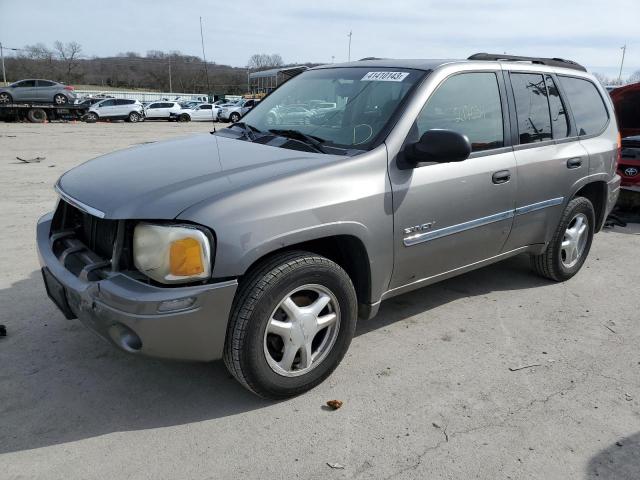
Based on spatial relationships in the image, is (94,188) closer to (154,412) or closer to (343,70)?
(154,412)

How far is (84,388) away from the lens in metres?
2.93

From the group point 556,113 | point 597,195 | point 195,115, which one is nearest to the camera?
point 556,113

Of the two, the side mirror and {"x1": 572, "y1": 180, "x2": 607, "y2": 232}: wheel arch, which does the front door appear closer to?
the side mirror

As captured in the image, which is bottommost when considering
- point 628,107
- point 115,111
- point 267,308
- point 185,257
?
point 115,111

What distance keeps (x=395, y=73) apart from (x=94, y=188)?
1991 mm

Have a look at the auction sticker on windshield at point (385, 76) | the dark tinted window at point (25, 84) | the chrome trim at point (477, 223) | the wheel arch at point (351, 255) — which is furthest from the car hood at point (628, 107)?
the dark tinted window at point (25, 84)

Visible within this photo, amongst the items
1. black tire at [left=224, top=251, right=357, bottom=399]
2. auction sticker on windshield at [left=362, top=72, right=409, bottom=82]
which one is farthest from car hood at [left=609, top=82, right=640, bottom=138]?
black tire at [left=224, top=251, right=357, bottom=399]

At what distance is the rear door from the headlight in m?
2.44

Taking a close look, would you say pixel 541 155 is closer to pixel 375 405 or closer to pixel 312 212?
pixel 312 212

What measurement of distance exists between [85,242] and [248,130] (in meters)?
1.37

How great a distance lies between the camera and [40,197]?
762 cm

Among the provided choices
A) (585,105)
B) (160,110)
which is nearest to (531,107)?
(585,105)

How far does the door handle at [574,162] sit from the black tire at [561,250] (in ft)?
1.01

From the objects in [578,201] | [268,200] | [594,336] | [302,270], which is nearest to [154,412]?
[302,270]
